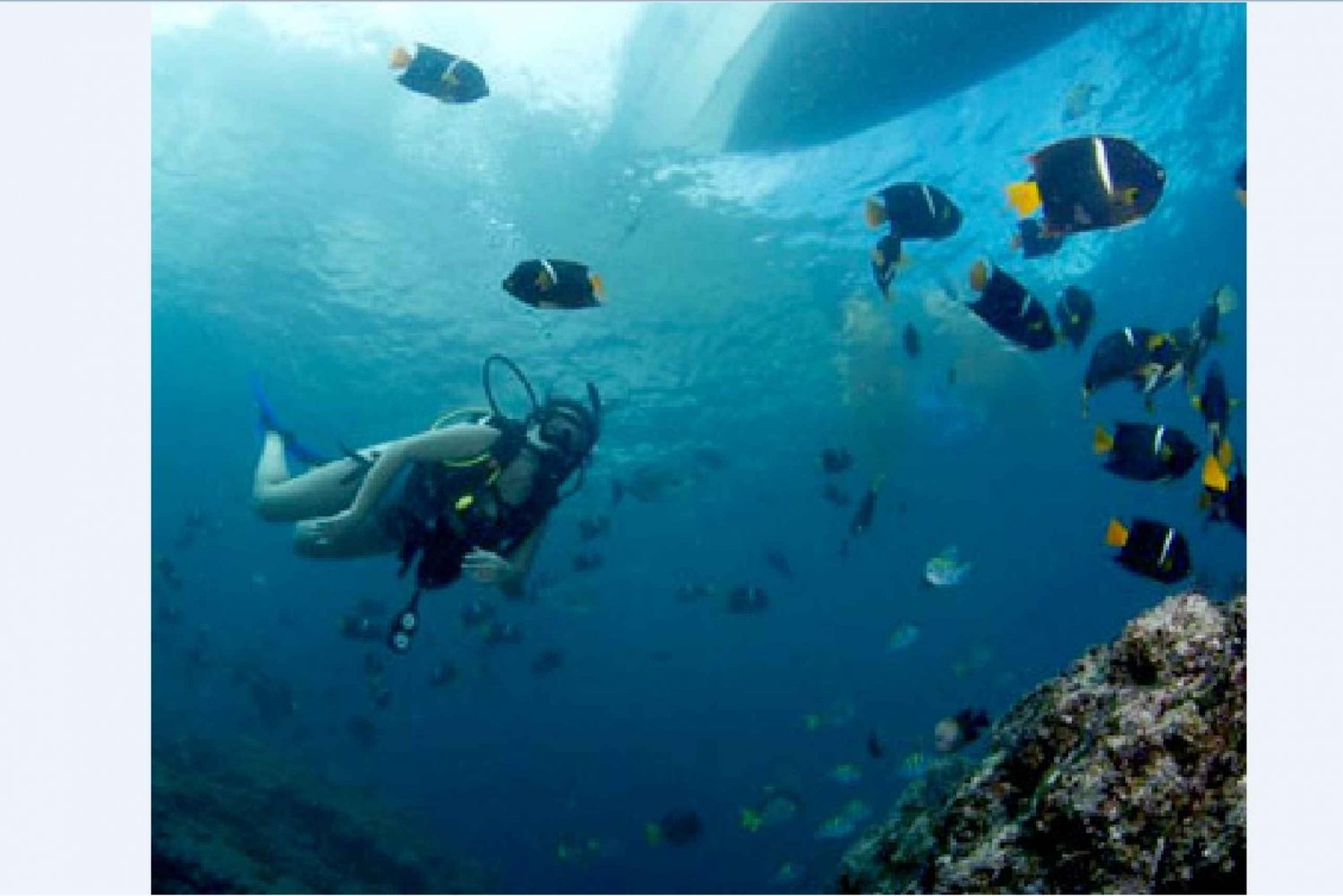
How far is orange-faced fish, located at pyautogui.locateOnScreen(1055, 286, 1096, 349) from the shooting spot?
6.27 meters

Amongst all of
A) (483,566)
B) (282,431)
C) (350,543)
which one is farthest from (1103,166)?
(282,431)

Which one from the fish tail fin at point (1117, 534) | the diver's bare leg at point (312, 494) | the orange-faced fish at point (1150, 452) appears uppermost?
the orange-faced fish at point (1150, 452)

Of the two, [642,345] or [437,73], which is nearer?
[437,73]

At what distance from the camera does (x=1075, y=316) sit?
6.32 meters

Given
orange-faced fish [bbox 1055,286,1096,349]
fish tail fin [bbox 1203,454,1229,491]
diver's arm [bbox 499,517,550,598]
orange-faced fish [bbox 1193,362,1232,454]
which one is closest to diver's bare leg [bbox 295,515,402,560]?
diver's arm [bbox 499,517,550,598]

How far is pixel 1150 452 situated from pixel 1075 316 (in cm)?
149

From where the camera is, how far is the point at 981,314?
527 cm

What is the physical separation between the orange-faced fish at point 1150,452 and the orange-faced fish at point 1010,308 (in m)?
0.74

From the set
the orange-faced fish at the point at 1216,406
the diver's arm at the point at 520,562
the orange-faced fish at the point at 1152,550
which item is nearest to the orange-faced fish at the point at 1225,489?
the orange-faced fish at the point at 1216,406

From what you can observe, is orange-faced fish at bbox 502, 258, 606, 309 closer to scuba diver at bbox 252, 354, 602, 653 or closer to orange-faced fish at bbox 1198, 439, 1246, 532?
scuba diver at bbox 252, 354, 602, 653

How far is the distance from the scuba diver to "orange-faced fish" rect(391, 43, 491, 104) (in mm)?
2055

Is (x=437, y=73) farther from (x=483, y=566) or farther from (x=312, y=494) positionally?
(x=312, y=494)

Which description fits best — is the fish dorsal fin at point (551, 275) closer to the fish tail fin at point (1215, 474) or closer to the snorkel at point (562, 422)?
the snorkel at point (562, 422)

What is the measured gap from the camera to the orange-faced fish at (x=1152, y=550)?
4.82 metres
